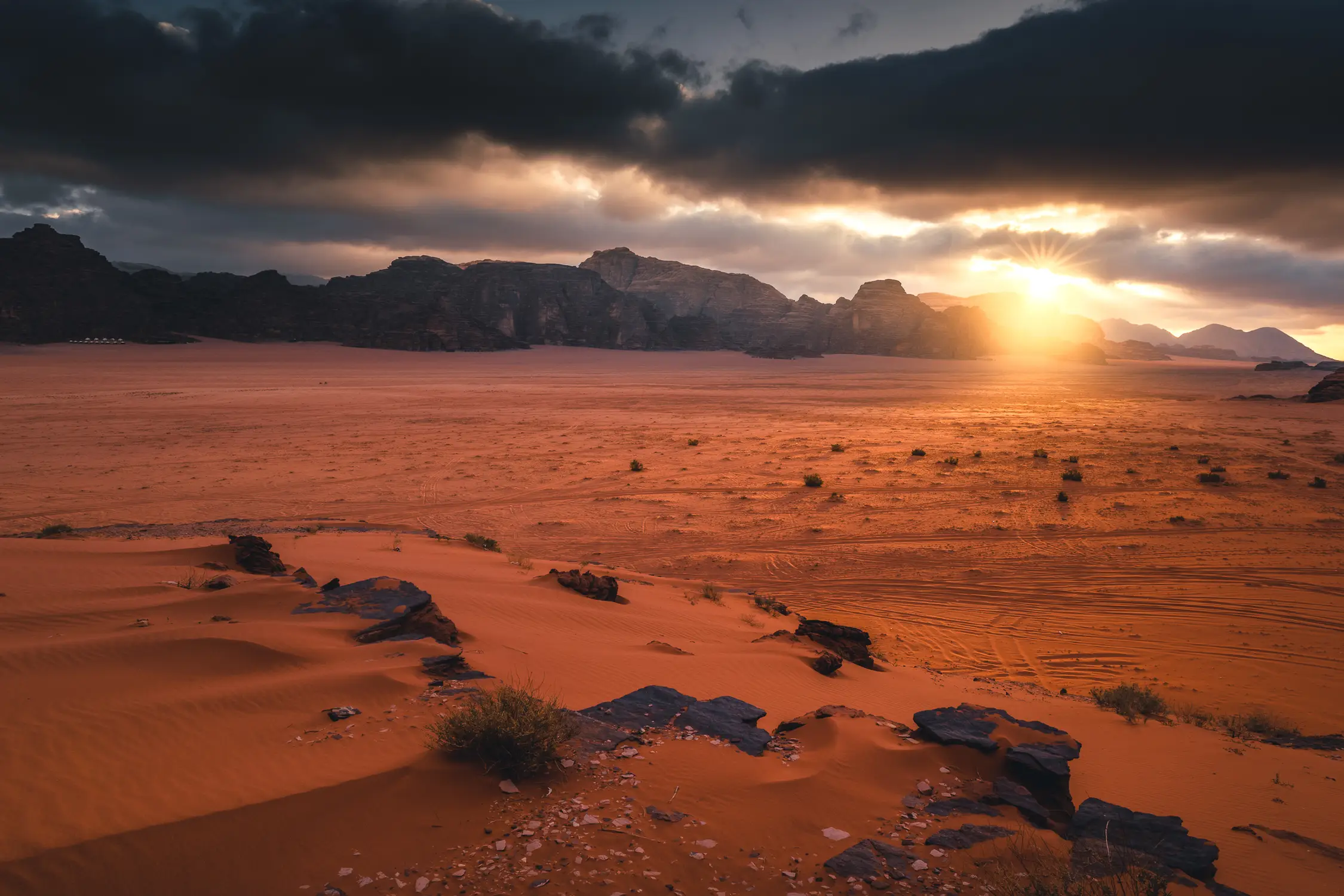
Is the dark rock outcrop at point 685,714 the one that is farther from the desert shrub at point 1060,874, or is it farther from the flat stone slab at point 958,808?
the desert shrub at point 1060,874

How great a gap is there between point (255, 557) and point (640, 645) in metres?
5.47

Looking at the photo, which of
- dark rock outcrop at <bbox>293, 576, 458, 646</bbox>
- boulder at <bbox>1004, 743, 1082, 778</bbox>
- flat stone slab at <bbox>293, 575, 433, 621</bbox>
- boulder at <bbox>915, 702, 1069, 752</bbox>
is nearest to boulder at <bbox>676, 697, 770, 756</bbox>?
boulder at <bbox>915, 702, 1069, 752</bbox>

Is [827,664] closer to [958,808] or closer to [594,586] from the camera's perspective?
[958,808]

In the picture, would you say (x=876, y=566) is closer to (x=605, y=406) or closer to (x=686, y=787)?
(x=686, y=787)

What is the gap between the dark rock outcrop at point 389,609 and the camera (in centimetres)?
644

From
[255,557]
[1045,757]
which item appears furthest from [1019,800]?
[255,557]

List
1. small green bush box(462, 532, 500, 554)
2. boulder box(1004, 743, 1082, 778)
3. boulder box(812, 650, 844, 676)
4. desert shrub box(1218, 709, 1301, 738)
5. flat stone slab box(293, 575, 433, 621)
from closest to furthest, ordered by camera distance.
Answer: boulder box(1004, 743, 1082, 778) < desert shrub box(1218, 709, 1301, 738) < flat stone slab box(293, 575, 433, 621) < boulder box(812, 650, 844, 676) < small green bush box(462, 532, 500, 554)

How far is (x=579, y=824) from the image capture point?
3605mm

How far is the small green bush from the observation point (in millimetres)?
12180

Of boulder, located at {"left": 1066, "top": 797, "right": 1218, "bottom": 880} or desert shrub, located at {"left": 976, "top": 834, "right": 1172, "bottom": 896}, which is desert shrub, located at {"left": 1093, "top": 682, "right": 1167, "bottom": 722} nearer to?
boulder, located at {"left": 1066, "top": 797, "right": 1218, "bottom": 880}

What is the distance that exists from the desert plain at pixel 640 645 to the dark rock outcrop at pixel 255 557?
532 mm

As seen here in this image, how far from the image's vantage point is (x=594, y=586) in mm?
9391

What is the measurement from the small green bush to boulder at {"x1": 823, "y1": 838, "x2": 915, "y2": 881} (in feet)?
30.7

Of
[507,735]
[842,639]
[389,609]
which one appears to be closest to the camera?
[507,735]
